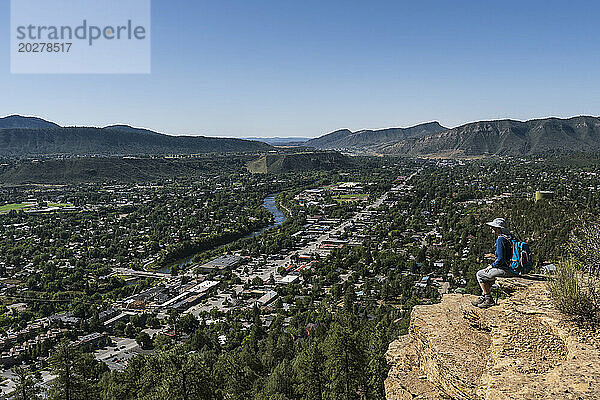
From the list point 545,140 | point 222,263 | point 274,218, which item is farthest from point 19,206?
point 545,140

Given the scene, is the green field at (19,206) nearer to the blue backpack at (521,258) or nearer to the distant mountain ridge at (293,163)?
the distant mountain ridge at (293,163)

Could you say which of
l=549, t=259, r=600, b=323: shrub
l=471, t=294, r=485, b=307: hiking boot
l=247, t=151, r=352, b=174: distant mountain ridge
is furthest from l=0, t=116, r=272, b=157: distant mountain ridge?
l=549, t=259, r=600, b=323: shrub

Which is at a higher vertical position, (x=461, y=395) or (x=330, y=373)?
(x=461, y=395)

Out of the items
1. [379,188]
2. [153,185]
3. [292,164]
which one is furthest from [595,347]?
[292,164]

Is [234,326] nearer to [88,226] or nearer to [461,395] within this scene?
[461,395]

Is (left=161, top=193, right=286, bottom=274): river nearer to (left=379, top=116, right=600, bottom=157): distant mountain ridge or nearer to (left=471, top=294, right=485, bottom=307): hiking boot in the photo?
(left=471, top=294, right=485, bottom=307): hiking boot

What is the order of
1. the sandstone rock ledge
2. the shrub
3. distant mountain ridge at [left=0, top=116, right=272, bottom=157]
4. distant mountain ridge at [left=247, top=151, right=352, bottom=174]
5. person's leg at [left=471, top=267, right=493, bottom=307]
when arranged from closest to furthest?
the sandstone rock ledge → the shrub → person's leg at [left=471, top=267, right=493, bottom=307] → distant mountain ridge at [left=247, top=151, right=352, bottom=174] → distant mountain ridge at [left=0, top=116, right=272, bottom=157]

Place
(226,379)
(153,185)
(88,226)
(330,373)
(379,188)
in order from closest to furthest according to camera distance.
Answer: (330,373), (226,379), (88,226), (379,188), (153,185)
